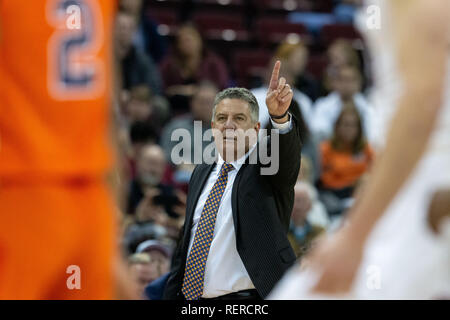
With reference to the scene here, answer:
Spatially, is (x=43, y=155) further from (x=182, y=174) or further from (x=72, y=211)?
(x=182, y=174)

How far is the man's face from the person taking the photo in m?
4.24

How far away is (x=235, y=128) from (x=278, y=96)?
406mm

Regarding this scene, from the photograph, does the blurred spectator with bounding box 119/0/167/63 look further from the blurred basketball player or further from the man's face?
the blurred basketball player

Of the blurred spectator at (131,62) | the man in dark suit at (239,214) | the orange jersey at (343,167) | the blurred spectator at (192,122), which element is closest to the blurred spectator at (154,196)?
the blurred spectator at (192,122)

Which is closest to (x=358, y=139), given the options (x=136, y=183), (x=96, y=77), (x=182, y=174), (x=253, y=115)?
(x=182, y=174)

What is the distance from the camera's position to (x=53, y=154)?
203 cm

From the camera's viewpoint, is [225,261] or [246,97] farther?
[246,97]

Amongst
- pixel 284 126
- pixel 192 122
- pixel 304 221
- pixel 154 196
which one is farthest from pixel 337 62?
pixel 284 126

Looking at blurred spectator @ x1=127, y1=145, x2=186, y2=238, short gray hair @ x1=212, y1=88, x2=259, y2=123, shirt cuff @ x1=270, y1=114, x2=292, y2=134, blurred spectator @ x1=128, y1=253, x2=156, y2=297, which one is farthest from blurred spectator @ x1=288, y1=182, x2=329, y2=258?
shirt cuff @ x1=270, y1=114, x2=292, y2=134

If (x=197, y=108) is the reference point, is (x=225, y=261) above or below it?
below

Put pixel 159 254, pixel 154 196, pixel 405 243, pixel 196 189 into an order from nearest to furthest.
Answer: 1. pixel 405 243
2. pixel 196 189
3. pixel 159 254
4. pixel 154 196

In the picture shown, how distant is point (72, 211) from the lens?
Answer: 203cm

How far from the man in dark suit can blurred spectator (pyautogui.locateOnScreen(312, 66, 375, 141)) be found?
4.77 metres

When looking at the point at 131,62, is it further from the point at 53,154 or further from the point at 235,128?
the point at 53,154
